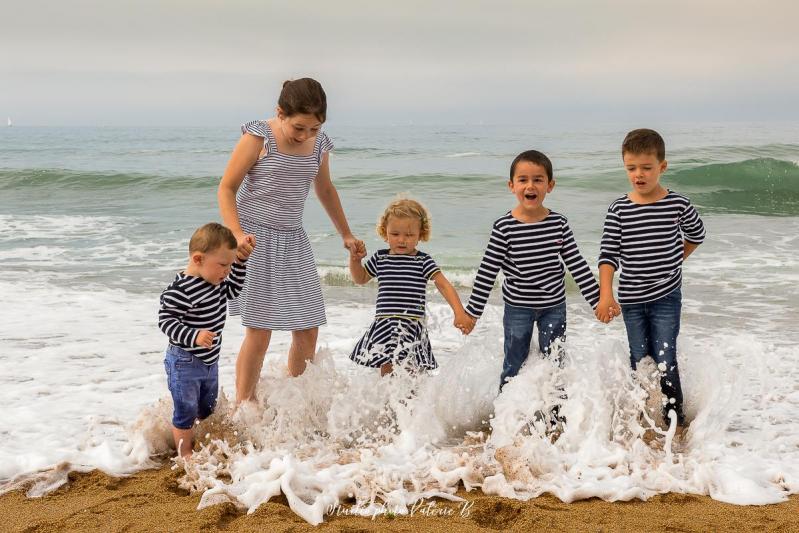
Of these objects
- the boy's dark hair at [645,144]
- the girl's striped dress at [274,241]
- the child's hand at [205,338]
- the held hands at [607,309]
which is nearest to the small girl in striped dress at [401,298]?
the girl's striped dress at [274,241]

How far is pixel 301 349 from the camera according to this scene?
172 inches

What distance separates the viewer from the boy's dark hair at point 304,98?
3777 mm

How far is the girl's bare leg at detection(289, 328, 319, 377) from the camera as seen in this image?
434 centimetres

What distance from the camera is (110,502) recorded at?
340cm

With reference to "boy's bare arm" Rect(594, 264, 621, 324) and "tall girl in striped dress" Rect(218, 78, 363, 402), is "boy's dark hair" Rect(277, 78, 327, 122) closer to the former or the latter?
"tall girl in striped dress" Rect(218, 78, 363, 402)

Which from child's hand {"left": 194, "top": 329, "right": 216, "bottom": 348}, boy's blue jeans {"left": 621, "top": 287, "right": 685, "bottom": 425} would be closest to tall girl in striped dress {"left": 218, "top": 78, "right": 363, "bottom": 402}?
child's hand {"left": 194, "top": 329, "right": 216, "bottom": 348}

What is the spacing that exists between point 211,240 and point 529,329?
5.37 ft

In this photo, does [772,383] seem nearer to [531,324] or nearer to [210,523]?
[531,324]

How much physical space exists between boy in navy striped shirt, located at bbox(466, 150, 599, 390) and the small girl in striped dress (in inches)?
13.1

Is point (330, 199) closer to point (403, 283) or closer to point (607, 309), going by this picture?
point (403, 283)

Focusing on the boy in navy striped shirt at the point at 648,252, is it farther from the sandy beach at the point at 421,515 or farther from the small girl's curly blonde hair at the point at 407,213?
the small girl's curly blonde hair at the point at 407,213

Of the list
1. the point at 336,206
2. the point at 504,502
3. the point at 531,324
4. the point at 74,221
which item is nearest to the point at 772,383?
the point at 531,324

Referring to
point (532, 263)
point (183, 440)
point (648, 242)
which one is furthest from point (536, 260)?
point (183, 440)

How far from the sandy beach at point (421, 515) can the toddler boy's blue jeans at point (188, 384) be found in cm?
40
